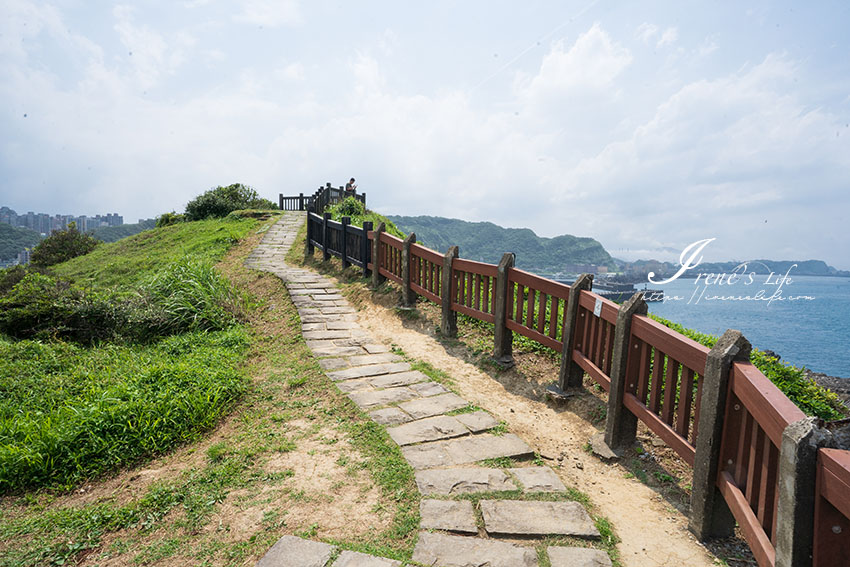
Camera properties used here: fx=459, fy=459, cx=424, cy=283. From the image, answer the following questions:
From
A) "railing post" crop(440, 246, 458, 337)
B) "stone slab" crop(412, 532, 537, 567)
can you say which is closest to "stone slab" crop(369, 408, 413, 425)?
"stone slab" crop(412, 532, 537, 567)

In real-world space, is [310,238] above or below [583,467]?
above

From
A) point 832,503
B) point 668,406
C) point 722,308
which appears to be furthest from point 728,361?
point 722,308

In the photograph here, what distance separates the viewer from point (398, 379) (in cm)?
504

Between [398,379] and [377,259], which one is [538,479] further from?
[377,259]

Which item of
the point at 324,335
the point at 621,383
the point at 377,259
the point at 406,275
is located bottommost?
the point at 324,335

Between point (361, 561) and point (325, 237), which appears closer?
point (361, 561)

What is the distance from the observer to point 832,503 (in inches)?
62.6

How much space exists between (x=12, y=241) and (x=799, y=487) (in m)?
68.9

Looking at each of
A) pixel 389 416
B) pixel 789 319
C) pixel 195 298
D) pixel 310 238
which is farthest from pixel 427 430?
pixel 789 319

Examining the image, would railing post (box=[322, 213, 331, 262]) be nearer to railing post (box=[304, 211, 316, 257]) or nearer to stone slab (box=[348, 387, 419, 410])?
railing post (box=[304, 211, 316, 257])

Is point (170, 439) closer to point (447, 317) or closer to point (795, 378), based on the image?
point (447, 317)

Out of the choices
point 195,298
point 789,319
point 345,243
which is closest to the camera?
point 195,298

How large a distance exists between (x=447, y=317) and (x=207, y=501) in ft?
13.7

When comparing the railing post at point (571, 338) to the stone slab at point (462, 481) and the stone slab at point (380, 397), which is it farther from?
the stone slab at point (462, 481)
